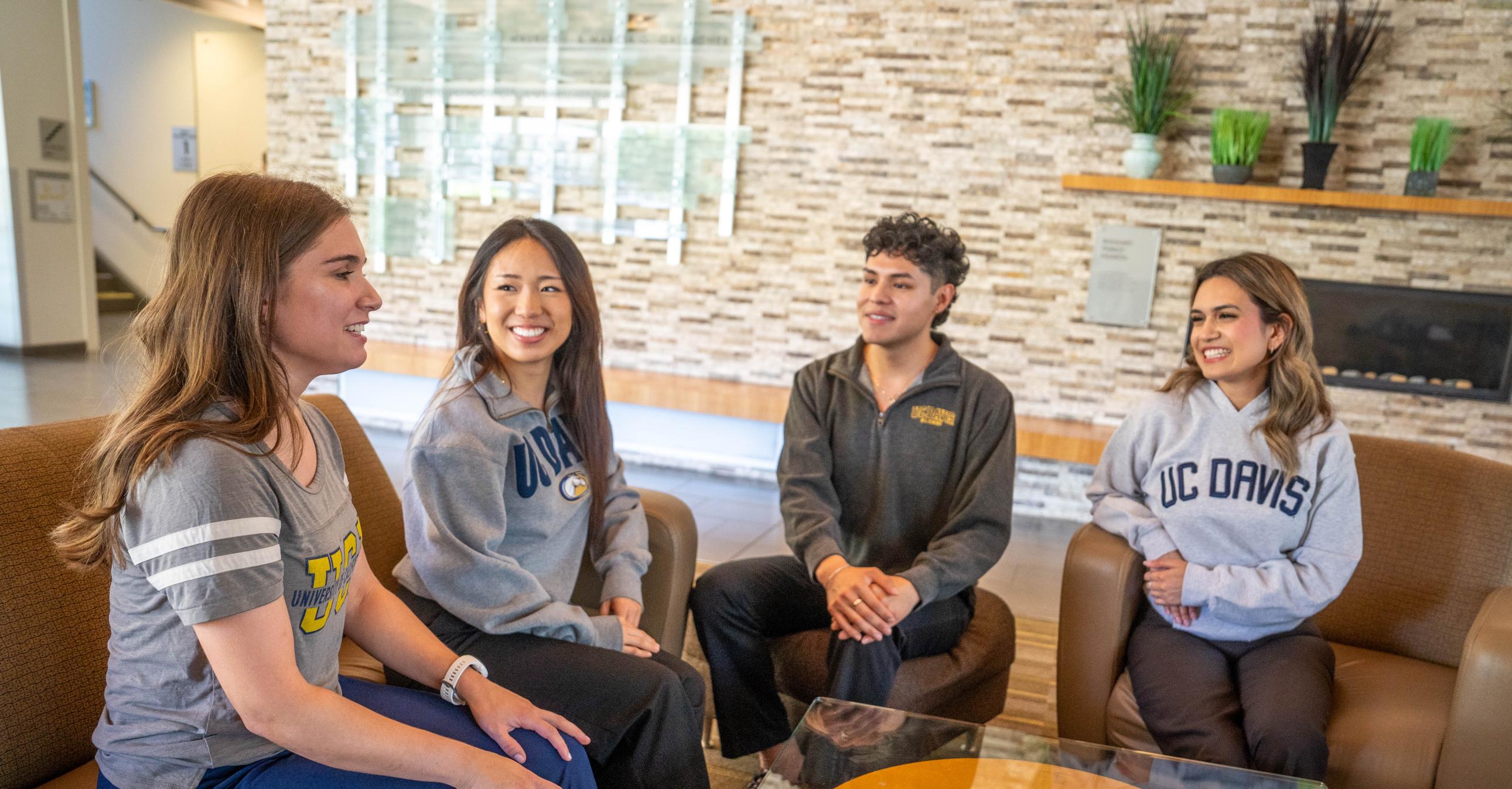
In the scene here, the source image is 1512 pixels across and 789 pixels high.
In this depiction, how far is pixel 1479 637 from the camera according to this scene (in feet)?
5.33

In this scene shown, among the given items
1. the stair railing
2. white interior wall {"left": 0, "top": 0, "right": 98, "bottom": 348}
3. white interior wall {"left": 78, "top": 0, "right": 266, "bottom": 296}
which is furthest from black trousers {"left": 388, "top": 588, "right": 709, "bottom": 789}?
white interior wall {"left": 78, "top": 0, "right": 266, "bottom": 296}

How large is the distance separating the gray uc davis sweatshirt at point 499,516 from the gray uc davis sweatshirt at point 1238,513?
1.10 meters

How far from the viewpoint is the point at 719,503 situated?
15.6ft

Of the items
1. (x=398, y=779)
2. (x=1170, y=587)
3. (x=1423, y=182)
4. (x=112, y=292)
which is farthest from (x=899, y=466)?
(x=112, y=292)

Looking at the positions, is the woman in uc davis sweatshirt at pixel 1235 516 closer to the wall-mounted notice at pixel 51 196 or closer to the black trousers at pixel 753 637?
the black trousers at pixel 753 637

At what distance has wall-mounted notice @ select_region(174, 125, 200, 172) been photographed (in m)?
9.82

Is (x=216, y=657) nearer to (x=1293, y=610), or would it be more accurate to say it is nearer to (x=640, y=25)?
(x=1293, y=610)

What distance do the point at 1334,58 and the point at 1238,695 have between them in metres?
3.39

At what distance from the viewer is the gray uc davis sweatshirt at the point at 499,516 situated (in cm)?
164

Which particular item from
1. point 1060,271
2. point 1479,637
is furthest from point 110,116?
point 1479,637

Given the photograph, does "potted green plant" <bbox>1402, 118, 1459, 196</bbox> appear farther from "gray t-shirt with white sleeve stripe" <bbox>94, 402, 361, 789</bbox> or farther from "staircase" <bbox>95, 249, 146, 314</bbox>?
"staircase" <bbox>95, 249, 146, 314</bbox>

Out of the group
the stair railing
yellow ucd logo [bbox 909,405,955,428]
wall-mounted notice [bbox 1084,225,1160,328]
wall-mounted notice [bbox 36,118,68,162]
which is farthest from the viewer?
the stair railing

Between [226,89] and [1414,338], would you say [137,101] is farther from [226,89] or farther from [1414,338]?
[1414,338]

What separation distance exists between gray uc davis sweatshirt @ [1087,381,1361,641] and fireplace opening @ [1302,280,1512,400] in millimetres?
2860
